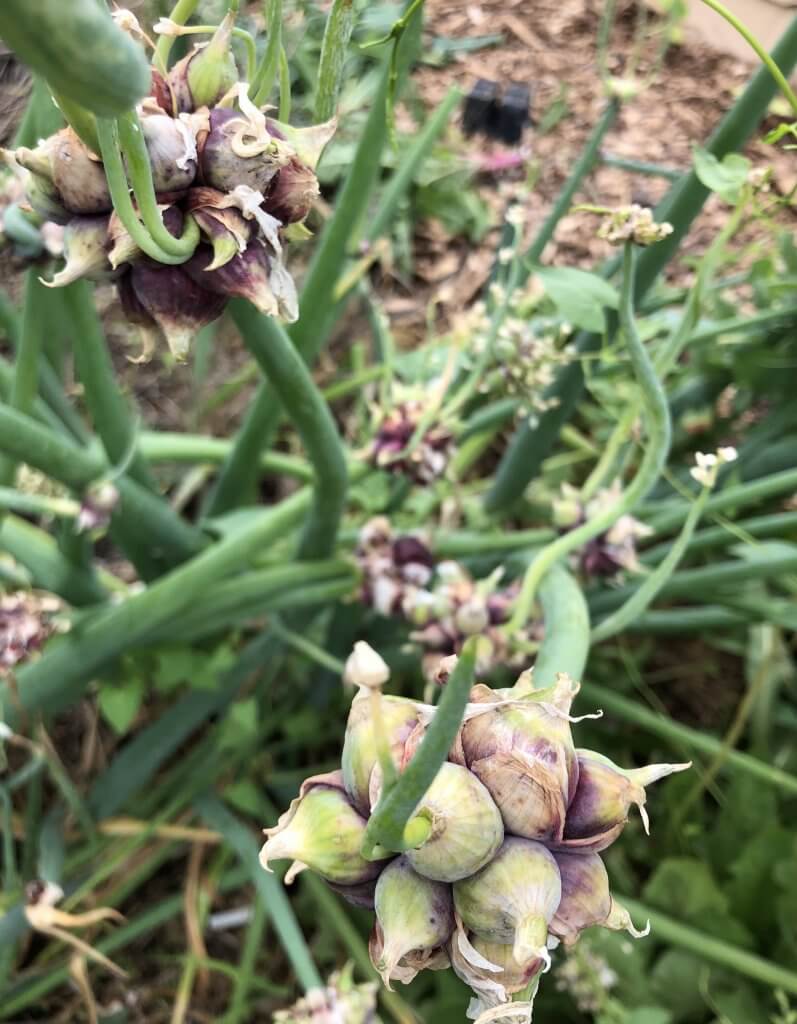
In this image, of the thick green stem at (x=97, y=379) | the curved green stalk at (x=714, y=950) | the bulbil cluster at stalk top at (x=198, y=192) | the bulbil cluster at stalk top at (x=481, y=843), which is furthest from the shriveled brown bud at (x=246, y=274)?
the curved green stalk at (x=714, y=950)

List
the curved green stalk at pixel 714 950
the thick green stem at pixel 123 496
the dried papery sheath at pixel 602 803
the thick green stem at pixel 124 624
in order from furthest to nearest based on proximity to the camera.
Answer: the curved green stalk at pixel 714 950 → the thick green stem at pixel 124 624 → the thick green stem at pixel 123 496 → the dried papery sheath at pixel 602 803

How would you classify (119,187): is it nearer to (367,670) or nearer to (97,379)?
(367,670)

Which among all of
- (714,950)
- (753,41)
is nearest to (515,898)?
(753,41)

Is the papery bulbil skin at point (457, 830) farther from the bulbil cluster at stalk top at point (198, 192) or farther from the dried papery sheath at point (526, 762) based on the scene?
the bulbil cluster at stalk top at point (198, 192)

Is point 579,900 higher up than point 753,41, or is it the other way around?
point 753,41

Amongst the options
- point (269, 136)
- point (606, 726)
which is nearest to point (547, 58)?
point (606, 726)

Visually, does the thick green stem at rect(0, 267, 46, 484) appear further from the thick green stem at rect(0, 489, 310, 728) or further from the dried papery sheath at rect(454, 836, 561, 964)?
the dried papery sheath at rect(454, 836, 561, 964)

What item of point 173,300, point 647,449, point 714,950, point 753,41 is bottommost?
point 714,950
